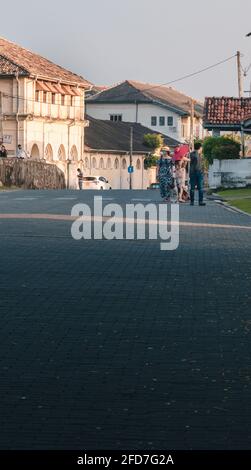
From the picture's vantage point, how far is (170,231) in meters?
22.8

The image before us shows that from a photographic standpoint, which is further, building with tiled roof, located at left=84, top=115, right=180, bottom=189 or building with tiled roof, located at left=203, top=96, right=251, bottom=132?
building with tiled roof, located at left=84, top=115, right=180, bottom=189

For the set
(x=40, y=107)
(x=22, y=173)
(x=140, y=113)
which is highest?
(x=140, y=113)

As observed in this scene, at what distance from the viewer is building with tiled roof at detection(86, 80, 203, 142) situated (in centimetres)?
13975

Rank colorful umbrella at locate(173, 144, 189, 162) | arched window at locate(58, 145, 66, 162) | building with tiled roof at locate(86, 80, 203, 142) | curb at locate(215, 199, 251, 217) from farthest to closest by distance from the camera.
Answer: building with tiled roof at locate(86, 80, 203, 142) → arched window at locate(58, 145, 66, 162) → colorful umbrella at locate(173, 144, 189, 162) → curb at locate(215, 199, 251, 217)

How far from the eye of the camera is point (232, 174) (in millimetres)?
54156

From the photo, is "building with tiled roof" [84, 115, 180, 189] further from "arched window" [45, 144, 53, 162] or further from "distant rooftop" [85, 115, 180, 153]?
"arched window" [45, 144, 53, 162]

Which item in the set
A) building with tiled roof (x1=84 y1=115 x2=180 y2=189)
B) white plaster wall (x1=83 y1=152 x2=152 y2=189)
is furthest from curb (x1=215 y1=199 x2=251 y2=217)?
white plaster wall (x1=83 y1=152 x2=152 y2=189)

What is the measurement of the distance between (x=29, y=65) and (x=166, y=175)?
179ft

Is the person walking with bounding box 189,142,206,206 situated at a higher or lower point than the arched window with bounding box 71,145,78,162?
lower

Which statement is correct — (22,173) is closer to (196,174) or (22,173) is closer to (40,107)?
(196,174)

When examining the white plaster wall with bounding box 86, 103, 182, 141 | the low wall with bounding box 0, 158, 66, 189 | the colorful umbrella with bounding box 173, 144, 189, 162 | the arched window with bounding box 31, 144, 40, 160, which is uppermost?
the white plaster wall with bounding box 86, 103, 182, 141

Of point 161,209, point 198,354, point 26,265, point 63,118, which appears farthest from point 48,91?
point 198,354

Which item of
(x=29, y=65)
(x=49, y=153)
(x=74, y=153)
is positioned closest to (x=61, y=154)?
(x=49, y=153)

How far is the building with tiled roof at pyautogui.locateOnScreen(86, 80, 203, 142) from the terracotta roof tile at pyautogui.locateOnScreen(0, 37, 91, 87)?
35.2 m
